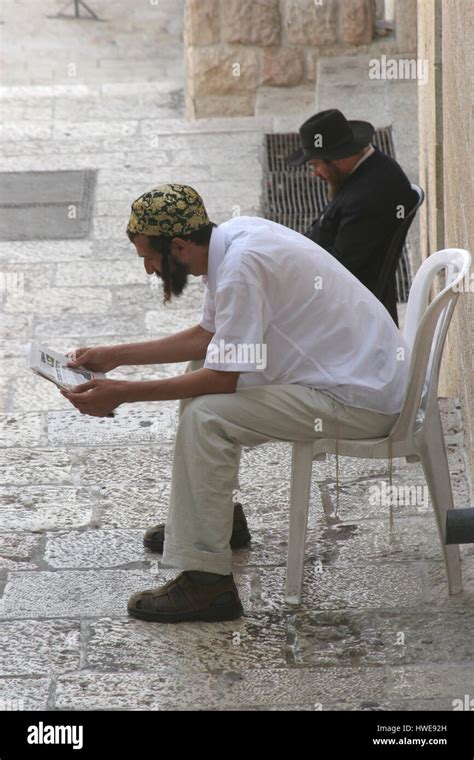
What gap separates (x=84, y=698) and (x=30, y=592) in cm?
67

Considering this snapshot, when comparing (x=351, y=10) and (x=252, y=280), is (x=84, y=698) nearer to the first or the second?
(x=252, y=280)

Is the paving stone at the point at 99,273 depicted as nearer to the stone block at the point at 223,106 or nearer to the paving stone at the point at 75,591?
the stone block at the point at 223,106

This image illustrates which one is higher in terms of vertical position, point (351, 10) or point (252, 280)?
point (351, 10)

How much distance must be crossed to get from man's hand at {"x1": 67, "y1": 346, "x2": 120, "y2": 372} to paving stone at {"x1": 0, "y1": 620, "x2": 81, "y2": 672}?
32.6 inches

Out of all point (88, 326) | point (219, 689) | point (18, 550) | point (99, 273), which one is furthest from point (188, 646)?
point (99, 273)

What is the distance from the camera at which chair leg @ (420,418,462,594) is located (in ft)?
13.2

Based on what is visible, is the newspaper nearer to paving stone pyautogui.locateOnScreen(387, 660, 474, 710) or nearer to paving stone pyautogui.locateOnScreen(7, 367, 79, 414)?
paving stone pyautogui.locateOnScreen(387, 660, 474, 710)

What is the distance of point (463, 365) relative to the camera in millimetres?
5141

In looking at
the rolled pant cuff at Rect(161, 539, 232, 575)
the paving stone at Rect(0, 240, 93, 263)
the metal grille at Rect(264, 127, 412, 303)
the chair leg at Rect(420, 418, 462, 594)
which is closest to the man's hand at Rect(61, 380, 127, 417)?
the rolled pant cuff at Rect(161, 539, 232, 575)

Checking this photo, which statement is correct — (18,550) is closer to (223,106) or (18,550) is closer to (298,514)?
(298,514)

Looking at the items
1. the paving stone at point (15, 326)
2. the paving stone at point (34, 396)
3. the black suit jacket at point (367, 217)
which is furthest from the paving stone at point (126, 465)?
the paving stone at point (15, 326)

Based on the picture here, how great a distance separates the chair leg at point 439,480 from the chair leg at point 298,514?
0.35 m

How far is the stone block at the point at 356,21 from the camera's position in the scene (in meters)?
9.41

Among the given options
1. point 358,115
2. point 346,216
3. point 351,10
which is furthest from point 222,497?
point 351,10
